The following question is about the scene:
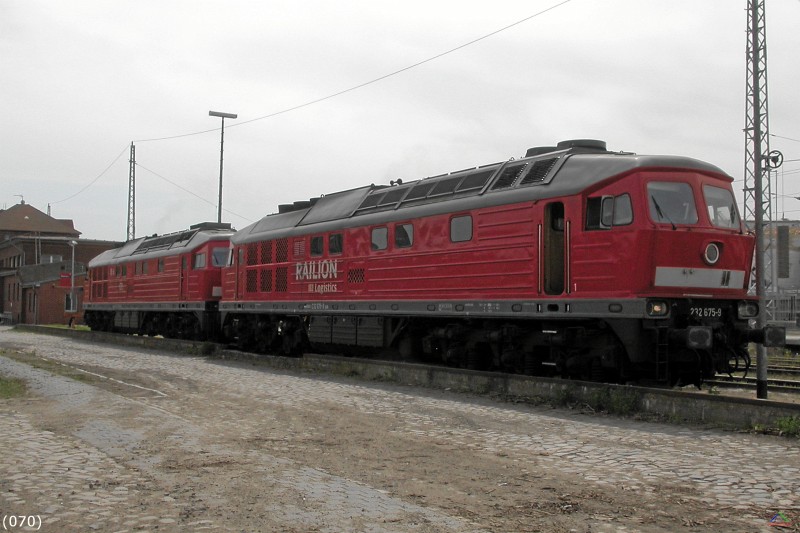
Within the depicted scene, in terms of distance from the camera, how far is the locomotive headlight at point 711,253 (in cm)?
1166

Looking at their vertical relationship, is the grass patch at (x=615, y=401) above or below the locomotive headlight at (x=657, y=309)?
below

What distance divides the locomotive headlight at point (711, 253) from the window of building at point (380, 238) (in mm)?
6796

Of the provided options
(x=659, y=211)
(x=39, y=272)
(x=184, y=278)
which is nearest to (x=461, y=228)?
(x=659, y=211)

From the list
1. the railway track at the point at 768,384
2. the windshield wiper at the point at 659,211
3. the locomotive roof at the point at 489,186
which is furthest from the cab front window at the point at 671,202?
the railway track at the point at 768,384

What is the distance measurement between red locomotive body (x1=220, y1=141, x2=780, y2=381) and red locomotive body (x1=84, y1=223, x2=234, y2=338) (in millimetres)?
9313

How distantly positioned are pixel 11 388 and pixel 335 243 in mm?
7553

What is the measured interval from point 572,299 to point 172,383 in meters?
7.49

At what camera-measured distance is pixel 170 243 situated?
29203mm

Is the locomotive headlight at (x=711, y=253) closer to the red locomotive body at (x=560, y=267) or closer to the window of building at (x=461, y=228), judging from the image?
the red locomotive body at (x=560, y=267)

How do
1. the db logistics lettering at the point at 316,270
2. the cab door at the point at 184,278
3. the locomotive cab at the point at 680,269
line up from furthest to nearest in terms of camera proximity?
the cab door at the point at 184,278 < the db logistics lettering at the point at 316,270 < the locomotive cab at the point at 680,269

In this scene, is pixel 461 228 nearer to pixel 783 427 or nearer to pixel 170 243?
pixel 783 427

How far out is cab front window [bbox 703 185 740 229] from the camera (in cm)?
1198

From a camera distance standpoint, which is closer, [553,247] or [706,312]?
[706,312]

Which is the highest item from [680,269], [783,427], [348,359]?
[680,269]
